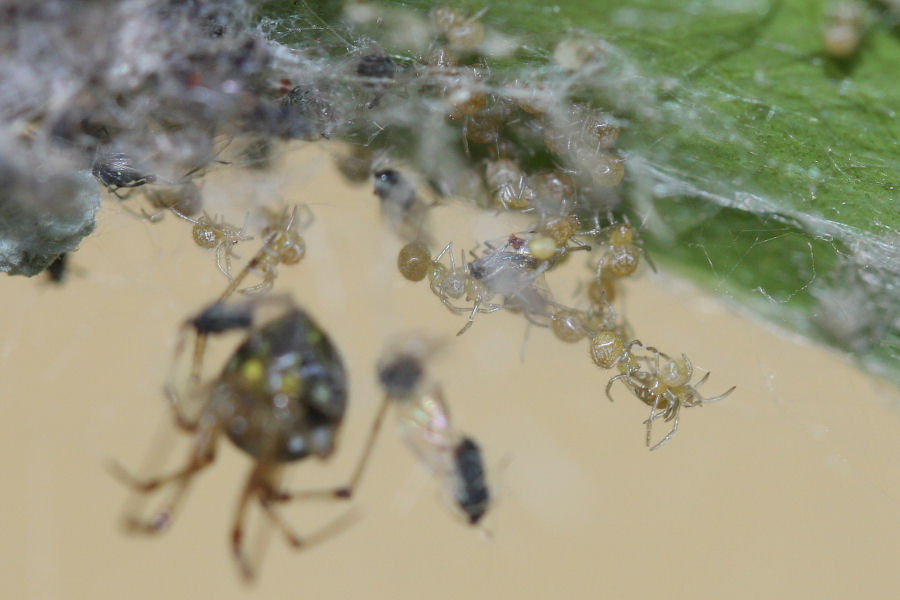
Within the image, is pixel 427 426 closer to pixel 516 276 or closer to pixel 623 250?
pixel 516 276

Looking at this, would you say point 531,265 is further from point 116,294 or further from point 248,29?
point 116,294

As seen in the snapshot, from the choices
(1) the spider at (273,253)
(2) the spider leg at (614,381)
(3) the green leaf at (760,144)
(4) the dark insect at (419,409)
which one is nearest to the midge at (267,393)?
(4) the dark insect at (419,409)

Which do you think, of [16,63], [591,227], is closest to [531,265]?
[591,227]

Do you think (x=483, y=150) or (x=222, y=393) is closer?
(x=222, y=393)

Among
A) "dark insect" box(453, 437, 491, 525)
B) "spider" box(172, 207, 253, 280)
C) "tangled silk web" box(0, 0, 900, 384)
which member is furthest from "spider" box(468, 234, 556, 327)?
"spider" box(172, 207, 253, 280)

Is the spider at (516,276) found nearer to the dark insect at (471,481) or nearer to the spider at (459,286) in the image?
the spider at (459,286)

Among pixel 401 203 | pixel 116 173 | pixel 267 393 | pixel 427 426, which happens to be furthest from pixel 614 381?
pixel 116 173

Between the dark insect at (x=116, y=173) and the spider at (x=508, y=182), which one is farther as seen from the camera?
the spider at (x=508, y=182)
